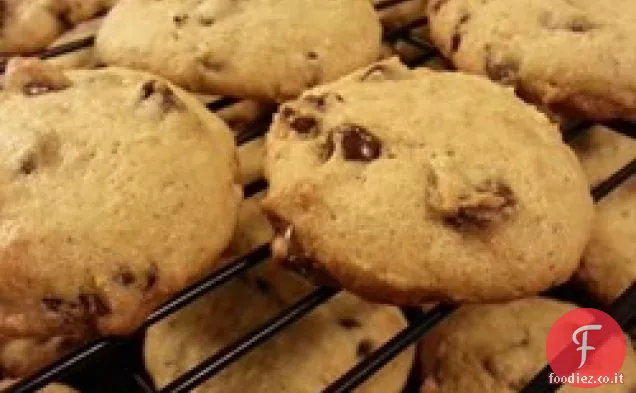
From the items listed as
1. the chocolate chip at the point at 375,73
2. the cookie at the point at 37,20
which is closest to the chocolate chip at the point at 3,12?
the cookie at the point at 37,20

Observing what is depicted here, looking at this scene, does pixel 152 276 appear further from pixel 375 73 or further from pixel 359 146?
pixel 375 73

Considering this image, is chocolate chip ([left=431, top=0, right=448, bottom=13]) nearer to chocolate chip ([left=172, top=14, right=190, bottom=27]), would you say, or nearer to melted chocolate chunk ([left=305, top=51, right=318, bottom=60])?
melted chocolate chunk ([left=305, top=51, right=318, bottom=60])

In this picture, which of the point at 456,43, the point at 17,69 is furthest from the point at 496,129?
the point at 17,69

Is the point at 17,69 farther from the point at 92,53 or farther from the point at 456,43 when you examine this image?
the point at 456,43

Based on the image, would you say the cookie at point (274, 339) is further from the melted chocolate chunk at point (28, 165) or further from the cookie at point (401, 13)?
the cookie at point (401, 13)

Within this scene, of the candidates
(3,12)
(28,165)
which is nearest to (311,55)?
(28,165)

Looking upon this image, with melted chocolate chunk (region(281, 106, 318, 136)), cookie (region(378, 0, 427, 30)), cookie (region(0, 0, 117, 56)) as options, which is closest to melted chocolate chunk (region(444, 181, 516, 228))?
melted chocolate chunk (region(281, 106, 318, 136))
